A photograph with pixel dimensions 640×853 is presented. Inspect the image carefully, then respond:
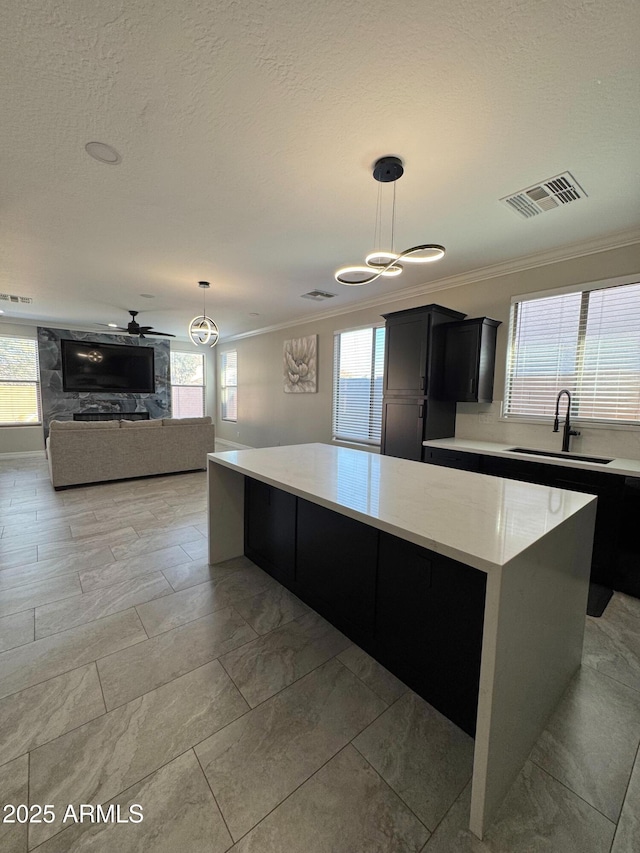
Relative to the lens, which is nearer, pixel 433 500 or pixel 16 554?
pixel 433 500

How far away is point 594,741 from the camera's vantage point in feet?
4.45

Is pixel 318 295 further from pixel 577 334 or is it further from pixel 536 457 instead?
pixel 536 457

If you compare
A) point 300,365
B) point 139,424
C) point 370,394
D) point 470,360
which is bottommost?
point 139,424

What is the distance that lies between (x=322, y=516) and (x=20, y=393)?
24.0 feet

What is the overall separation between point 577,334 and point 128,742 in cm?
400

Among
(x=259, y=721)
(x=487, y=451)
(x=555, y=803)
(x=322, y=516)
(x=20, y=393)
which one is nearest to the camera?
(x=555, y=803)

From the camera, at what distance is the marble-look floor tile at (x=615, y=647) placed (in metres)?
1.71

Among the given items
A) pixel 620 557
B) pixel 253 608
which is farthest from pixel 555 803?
pixel 620 557

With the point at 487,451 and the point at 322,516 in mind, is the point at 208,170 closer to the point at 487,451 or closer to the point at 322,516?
the point at 322,516

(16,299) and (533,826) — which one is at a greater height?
(16,299)

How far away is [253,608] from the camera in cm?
212

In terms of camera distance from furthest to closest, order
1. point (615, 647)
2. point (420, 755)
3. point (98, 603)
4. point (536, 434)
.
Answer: point (536, 434), point (98, 603), point (615, 647), point (420, 755)

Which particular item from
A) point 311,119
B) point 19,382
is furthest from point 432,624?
point 19,382

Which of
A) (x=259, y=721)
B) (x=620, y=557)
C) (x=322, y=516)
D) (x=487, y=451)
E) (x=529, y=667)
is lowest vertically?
(x=259, y=721)
